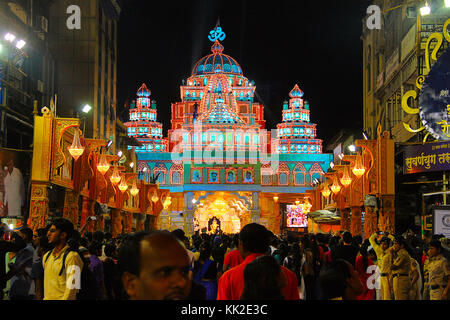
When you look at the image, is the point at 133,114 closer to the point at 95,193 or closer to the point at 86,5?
the point at 86,5

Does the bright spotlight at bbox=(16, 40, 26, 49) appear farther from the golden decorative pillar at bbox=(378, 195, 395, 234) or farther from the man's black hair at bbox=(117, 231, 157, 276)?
the man's black hair at bbox=(117, 231, 157, 276)

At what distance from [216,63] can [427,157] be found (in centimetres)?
7372

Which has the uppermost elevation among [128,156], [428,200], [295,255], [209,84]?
[209,84]

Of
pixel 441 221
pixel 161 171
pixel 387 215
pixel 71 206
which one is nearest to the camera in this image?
pixel 441 221

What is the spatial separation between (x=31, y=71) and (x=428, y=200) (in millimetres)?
19156

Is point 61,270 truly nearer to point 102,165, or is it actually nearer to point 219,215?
point 102,165

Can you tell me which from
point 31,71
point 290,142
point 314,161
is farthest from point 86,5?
point 290,142

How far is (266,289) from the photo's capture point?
4.25 metres

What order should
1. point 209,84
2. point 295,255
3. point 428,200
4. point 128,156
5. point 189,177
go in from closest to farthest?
point 295,255 < point 428,200 < point 128,156 < point 189,177 < point 209,84

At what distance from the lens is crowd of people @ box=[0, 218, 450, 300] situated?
3070 mm

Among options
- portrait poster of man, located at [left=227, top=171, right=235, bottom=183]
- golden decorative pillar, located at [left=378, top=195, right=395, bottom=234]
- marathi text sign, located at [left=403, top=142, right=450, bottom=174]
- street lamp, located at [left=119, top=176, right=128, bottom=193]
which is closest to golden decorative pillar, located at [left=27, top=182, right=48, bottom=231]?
golden decorative pillar, located at [left=378, top=195, right=395, bottom=234]

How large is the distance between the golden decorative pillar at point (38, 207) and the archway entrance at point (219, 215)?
5570 cm

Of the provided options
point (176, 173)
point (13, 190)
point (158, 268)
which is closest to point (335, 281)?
point (158, 268)

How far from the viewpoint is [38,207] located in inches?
741
